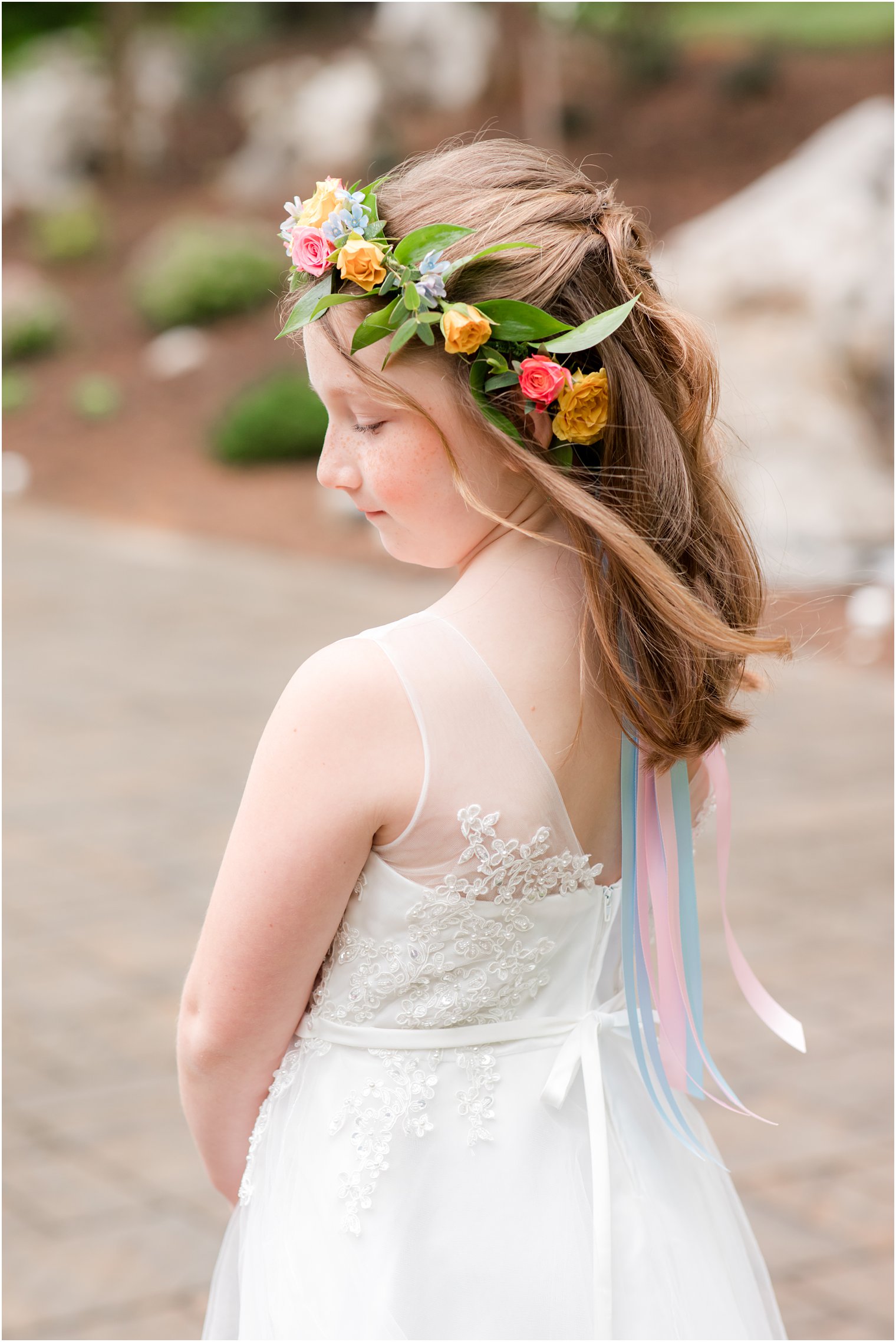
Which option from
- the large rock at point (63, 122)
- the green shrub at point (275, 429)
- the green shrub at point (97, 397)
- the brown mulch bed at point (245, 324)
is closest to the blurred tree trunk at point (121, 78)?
the large rock at point (63, 122)

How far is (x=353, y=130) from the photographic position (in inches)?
763

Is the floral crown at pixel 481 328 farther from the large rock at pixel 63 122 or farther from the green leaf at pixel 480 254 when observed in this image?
the large rock at pixel 63 122

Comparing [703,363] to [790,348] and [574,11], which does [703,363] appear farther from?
[574,11]

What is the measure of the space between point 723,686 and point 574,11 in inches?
725

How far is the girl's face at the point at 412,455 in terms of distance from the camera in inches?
55.6

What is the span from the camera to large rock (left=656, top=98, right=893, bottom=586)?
9.66 metres

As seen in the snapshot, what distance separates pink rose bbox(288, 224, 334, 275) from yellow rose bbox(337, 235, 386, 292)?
44 mm

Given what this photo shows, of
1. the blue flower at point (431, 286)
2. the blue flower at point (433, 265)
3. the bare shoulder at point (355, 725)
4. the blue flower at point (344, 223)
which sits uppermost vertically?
the blue flower at point (344, 223)

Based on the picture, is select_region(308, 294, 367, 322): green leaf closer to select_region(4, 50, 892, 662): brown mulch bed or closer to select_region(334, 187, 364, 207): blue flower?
select_region(334, 187, 364, 207): blue flower

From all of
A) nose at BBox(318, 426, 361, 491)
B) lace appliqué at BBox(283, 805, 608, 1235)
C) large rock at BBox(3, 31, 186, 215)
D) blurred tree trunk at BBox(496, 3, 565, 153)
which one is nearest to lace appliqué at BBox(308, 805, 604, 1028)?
lace appliqué at BBox(283, 805, 608, 1235)

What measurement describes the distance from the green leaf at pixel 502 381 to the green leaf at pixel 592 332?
4cm

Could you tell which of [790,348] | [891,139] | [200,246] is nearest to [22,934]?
[790,348]

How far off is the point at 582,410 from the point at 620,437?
2.9 inches

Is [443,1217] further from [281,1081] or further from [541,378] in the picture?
[541,378]
